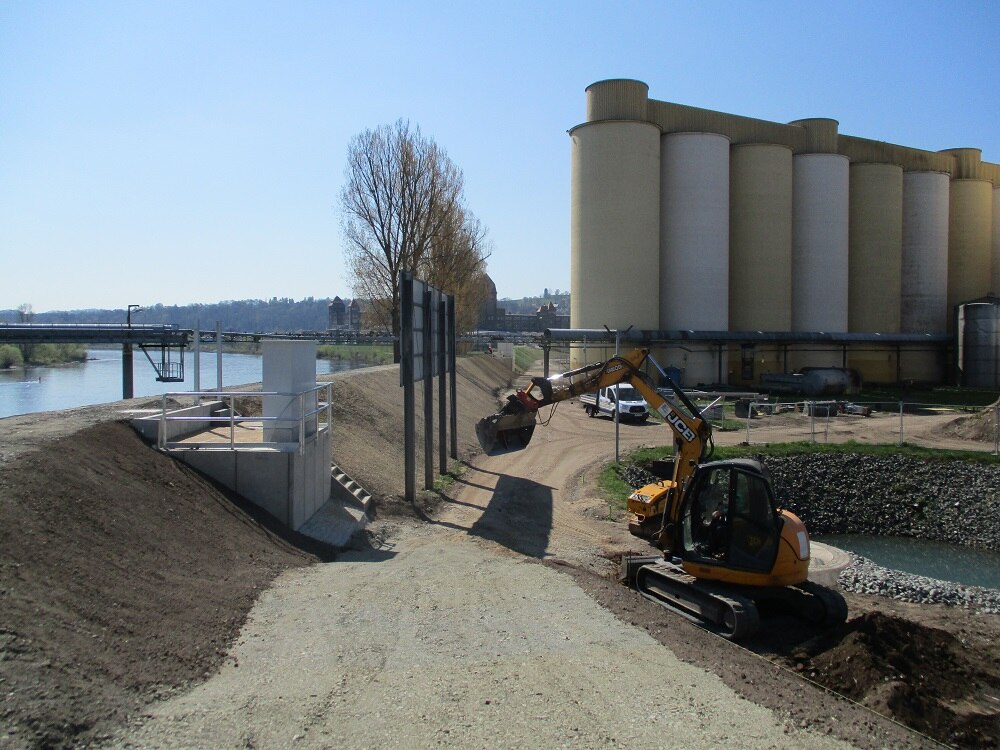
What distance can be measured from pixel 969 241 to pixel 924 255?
23.7 ft

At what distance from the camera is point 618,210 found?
5259cm

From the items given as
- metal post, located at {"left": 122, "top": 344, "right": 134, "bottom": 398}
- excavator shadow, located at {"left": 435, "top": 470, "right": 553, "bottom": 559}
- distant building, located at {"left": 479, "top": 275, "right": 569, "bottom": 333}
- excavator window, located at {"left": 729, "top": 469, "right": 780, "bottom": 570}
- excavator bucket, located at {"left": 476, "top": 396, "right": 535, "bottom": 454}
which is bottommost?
excavator shadow, located at {"left": 435, "top": 470, "right": 553, "bottom": 559}

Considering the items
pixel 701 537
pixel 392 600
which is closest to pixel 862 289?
pixel 701 537

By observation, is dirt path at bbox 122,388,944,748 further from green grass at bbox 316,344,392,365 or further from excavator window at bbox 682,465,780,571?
green grass at bbox 316,344,392,365

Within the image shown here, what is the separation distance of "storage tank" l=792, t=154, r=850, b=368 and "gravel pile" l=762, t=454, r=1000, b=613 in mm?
34054

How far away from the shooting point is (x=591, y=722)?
6.84m

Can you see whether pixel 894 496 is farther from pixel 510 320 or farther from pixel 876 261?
pixel 510 320

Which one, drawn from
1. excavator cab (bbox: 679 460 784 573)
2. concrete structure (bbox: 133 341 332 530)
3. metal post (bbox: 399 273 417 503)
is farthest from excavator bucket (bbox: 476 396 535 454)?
excavator cab (bbox: 679 460 784 573)

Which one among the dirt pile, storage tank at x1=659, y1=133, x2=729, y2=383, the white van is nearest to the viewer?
the dirt pile

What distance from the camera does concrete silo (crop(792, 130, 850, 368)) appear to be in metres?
60.9

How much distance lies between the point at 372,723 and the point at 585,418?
116 ft

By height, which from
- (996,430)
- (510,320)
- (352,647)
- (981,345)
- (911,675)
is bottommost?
(911,675)

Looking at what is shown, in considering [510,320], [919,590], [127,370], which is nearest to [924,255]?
[919,590]

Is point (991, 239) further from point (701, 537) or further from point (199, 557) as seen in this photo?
point (199, 557)
